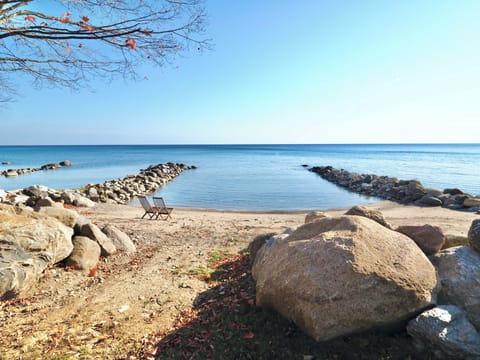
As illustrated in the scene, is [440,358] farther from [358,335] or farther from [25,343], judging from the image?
[25,343]

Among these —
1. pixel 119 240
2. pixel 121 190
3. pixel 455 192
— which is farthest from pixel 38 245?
pixel 455 192

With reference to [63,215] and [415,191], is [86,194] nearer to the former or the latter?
[63,215]

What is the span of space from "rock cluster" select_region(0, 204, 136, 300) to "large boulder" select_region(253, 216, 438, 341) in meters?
4.29

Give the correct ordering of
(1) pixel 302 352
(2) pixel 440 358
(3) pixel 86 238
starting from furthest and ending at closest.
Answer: (3) pixel 86 238 → (1) pixel 302 352 → (2) pixel 440 358

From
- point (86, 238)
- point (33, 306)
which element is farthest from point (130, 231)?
point (33, 306)

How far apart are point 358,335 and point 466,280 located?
167 cm

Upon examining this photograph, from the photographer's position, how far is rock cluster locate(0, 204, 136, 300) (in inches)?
188

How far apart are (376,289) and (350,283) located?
29cm

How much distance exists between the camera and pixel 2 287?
4.54 m

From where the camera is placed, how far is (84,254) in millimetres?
6523

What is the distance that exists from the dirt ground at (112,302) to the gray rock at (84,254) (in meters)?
0.21

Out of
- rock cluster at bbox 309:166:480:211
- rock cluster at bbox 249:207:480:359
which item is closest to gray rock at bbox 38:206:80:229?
rock cluster at bbox 249:207:480:359

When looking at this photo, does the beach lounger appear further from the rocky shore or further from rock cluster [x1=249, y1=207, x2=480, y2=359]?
rock cluster [x1=249, y1=207, x2=480, y2=359]

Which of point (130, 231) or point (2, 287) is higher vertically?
point (2, 287)
